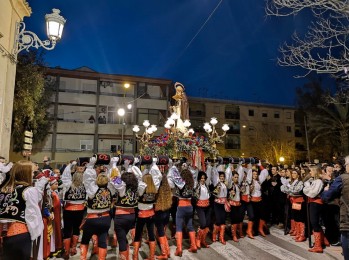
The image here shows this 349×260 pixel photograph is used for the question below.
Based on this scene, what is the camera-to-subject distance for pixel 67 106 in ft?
104

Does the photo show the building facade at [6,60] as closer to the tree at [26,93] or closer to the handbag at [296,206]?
the handbag at [296,206]

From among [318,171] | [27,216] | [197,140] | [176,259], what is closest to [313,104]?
[197,140]

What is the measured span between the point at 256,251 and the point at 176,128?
254 inches

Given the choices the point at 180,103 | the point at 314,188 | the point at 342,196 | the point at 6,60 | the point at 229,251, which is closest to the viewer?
the point at 342,196

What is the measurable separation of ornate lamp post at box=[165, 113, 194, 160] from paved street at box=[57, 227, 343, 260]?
4094 mm

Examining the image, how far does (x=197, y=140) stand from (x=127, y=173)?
19.1ft

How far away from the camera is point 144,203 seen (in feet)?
19.7

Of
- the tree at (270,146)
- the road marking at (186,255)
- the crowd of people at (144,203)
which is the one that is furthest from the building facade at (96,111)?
the road marking at (186,255)

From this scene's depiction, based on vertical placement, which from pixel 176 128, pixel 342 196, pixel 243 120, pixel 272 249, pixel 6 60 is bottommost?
pixel 272 249

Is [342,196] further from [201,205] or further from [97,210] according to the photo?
[97,210]

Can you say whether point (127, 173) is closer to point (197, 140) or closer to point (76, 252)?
point (76, 252)

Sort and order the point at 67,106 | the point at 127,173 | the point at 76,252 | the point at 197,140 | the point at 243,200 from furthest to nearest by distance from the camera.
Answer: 1. the point at 67,106
2. the point at 197,140
3. the point at 243,200
4. the point at 76,252
5. the point at 127,173

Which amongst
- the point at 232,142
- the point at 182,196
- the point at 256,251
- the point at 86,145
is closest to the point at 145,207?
the point at 182,196

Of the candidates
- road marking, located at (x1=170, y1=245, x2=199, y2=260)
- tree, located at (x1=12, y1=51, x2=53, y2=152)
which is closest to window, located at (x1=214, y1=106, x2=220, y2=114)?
tree, located at (x1=12, y1=51, x2=53, y2=152)
